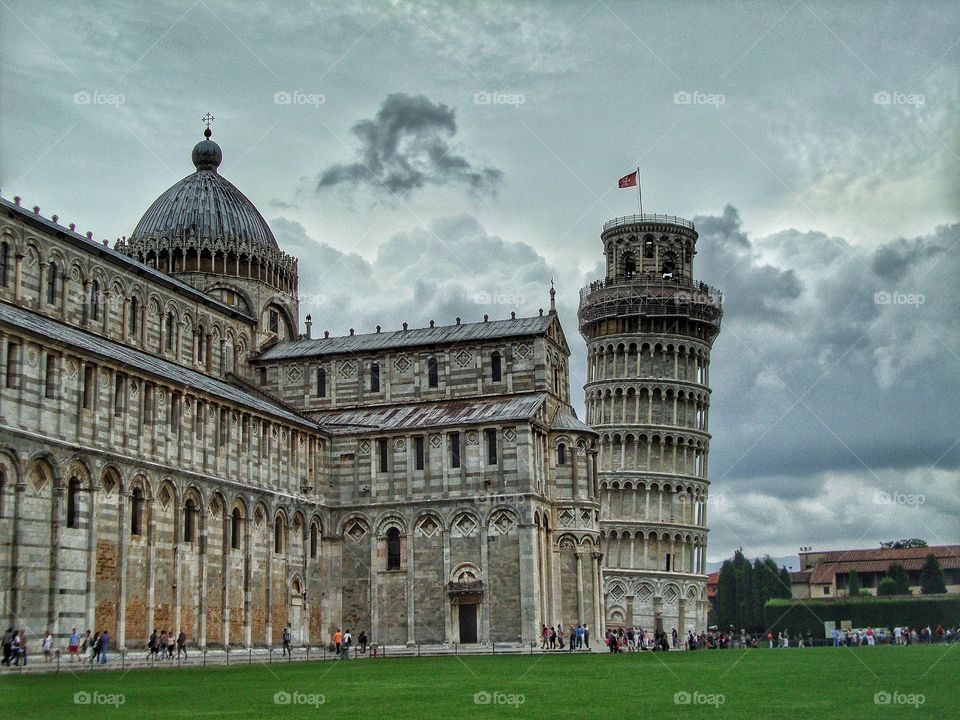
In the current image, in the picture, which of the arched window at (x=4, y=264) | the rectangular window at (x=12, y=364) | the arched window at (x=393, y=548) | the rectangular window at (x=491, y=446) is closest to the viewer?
the rectangular window at (x=12, y=364)

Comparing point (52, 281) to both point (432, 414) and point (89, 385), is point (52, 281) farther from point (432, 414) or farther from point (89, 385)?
point (432, 414)

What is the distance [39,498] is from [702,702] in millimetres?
29613

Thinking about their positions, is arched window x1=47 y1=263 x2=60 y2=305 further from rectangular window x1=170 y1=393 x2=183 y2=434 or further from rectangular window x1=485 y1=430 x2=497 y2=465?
rectangular window x1=485 y1=430 x2=497 y2=465

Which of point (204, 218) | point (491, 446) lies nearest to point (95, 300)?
Answer: point (204, 218)

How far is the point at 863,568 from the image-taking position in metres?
136

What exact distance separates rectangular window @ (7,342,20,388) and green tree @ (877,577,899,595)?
3345 inches

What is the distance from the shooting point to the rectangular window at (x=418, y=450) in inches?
2655

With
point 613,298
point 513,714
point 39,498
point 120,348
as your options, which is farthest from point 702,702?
point 613,298

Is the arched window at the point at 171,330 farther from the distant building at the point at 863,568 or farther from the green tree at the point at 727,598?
the distant building at the point at 863,568

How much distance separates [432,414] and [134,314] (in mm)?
16220

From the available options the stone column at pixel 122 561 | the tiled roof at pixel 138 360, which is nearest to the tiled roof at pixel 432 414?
the tiled roof at pixel 138 360

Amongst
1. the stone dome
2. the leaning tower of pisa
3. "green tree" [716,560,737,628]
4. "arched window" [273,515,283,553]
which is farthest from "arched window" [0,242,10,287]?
"green tree" [716,560,737,628]

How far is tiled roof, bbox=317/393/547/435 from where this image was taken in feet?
220

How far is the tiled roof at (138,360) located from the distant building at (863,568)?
249ft
